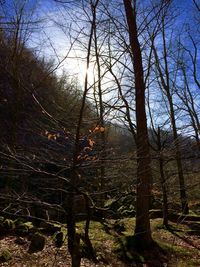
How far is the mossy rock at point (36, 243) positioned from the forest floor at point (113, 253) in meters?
0.12

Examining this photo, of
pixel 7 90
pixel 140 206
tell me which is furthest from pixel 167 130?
pixel 7 90

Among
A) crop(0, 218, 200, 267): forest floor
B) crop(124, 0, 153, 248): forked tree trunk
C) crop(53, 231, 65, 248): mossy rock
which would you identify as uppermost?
crop(124, 0, 153, 248): forked tree trunk

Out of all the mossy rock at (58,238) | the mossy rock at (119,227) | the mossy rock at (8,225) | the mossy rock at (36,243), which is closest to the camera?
the mossy rock at (36,243)

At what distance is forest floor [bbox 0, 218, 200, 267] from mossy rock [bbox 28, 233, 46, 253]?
0.40 feet

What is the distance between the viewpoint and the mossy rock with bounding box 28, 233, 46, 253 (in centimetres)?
830

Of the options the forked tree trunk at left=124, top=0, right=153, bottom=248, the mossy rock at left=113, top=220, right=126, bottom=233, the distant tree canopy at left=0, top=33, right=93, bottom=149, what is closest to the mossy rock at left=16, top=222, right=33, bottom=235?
the distant tree canopy at left=0, top=33, right=93, bottom=149

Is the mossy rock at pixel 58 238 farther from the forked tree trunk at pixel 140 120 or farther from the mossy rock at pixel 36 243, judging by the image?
the forked tree trunk at pixel 140 120

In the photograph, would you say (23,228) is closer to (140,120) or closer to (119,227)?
(119,227)

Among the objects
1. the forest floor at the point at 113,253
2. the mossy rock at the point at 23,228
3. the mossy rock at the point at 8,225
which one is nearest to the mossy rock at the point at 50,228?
the mossy rock at the point at 23,228

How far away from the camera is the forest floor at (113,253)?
305 inches

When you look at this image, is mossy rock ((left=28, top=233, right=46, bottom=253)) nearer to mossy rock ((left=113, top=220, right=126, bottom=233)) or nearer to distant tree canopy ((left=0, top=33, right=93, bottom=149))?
distant tree canopy ((left=0, top=33, right=93, bottom=149))

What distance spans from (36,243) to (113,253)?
2076 mm

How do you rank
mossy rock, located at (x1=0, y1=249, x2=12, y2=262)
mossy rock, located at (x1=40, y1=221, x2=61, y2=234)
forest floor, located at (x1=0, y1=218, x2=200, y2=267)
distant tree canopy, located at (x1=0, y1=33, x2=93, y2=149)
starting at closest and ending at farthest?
1. distant tree canopy, located at (x1=0, y1=33, x2=93, y2=149)
2. mossy rock, located at (x1=0, y1=249, x2=12, y2=262)
3. forest floor, located at (x1=0, y1=218, x2=200, y2=267)
4. mossy rock, located at (x1=40, y1=221, x2=61, y2=234)

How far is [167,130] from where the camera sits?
13.9 meters
